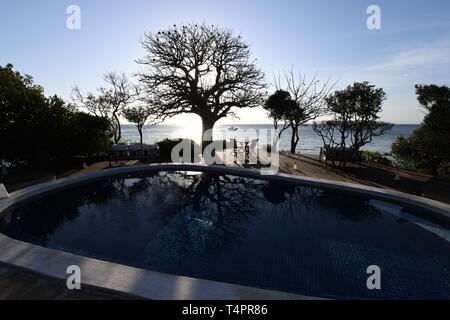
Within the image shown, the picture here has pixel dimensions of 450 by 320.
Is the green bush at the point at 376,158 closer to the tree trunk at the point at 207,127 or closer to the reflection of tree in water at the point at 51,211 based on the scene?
the tree trunk at the point at 207,127

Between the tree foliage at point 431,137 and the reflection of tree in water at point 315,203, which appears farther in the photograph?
the tree foliage at point 431,137

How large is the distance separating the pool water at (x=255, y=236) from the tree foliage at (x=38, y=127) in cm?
447

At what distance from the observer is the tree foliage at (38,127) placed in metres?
13.0

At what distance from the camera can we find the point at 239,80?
70.4ft

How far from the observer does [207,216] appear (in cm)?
894

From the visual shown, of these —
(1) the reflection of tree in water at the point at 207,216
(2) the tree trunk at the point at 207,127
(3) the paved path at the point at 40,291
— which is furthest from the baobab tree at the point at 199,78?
(3) the paved path at the point at 40,291

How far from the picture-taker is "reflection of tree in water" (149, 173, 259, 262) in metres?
6.68

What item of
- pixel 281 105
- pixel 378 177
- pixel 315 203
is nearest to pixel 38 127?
pixel 315 203

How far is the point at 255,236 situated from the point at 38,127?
12562 millimetres

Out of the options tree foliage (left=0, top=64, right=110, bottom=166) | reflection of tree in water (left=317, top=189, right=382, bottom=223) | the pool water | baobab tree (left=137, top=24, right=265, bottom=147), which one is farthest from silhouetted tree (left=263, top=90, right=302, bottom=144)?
tree foliage (left=0, top=64, right=110, bottom=166)

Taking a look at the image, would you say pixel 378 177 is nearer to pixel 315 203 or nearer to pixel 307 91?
pixel 315 203

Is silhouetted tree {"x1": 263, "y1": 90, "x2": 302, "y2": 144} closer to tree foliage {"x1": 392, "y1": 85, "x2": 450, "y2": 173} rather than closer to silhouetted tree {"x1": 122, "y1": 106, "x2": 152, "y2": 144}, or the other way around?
tree foliage {"x1": 392, "y1": 85, "x2": 450, "y2": 173}

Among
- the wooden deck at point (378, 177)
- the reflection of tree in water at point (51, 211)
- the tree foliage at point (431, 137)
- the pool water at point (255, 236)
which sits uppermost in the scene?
the tree foliage at point (431, 137)

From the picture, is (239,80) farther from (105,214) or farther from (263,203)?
(105,214)
